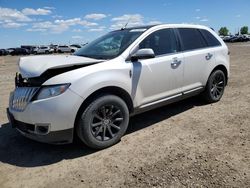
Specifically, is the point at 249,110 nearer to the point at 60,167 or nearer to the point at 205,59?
the point at 205,59

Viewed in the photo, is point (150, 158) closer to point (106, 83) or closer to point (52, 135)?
point (106, 83)

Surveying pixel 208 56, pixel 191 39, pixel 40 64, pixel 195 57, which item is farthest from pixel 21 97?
pixel 208 56

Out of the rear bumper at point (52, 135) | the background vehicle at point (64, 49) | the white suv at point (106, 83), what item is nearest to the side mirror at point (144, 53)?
the white suv at point (106, 83)

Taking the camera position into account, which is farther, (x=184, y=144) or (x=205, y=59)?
(x=205, y=59)

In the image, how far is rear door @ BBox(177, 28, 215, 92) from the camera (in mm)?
5538

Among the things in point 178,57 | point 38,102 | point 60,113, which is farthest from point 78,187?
point 178,57

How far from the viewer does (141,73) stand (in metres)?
4.67

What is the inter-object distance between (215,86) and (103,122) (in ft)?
10.5

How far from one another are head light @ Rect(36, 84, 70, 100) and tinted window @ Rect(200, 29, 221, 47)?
3.57 metres

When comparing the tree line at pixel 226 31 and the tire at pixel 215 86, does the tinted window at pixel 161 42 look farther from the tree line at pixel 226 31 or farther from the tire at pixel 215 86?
the tree line at pixel 226 31

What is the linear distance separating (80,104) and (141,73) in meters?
1.23

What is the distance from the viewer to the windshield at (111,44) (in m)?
4.74

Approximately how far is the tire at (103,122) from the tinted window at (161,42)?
3.70 ft

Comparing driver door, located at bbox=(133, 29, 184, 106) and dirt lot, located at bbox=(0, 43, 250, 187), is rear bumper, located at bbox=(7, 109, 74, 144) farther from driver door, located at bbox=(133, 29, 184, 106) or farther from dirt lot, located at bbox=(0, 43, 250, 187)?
driver door, located at bbox=(133, 29, 184, 106)
